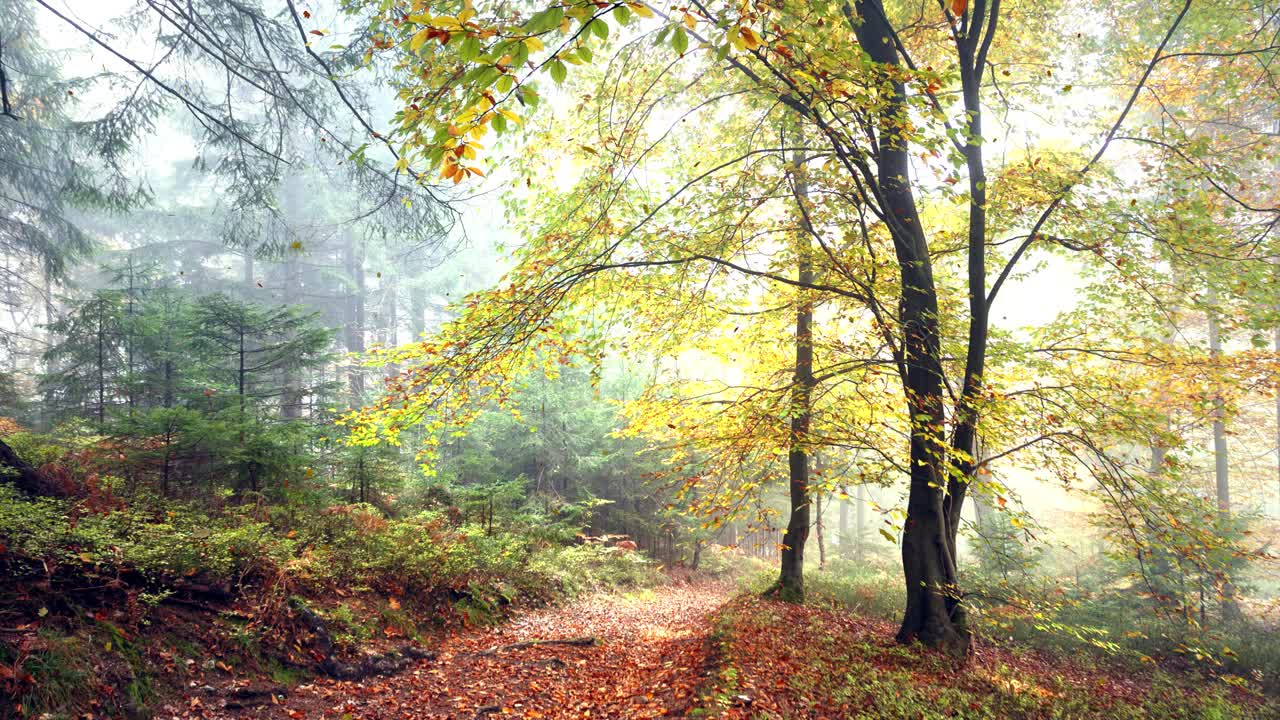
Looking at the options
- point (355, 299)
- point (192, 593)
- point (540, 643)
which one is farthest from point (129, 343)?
point (355, 299)

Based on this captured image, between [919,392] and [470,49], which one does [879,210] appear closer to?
[919,392]

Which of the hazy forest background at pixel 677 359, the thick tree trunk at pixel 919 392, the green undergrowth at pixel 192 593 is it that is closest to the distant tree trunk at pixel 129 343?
the hazy forest background at pixel 677 359

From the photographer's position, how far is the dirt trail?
15.3ft

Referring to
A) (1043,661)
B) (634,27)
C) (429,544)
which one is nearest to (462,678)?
(429,544)

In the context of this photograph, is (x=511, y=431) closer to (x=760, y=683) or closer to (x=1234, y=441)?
(x=760, y=683)

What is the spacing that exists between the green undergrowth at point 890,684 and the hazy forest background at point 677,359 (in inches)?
2.9

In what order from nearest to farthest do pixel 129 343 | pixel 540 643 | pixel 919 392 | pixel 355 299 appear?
pixel 919 392 < pixel 540 643 < pixel 129 343 < pixel 355 299

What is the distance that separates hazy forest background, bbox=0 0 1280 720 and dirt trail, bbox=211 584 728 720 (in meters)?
0.06

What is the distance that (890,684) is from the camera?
5117mm

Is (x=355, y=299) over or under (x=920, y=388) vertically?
over

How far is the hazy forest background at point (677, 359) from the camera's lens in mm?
4395

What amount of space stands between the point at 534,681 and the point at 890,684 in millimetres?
3737

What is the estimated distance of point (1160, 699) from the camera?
265 inches

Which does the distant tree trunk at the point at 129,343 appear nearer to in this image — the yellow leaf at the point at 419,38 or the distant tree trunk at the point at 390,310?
the yellow leaf at the point at 419,38
